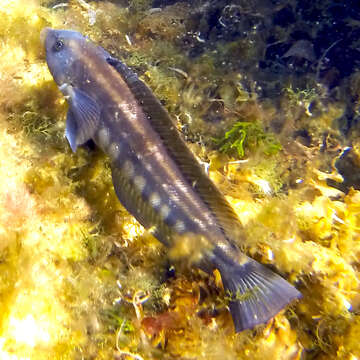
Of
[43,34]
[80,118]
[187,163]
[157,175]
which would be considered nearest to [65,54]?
[43,34]

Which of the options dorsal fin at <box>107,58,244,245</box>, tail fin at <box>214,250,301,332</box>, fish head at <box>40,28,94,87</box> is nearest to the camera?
tail fin at <box>214,250,301,332</box>

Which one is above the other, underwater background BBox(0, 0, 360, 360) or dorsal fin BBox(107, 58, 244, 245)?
dorsal fin BBox(107, 58, 244, 245)

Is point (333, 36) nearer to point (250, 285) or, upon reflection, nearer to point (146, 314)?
point (250, 285)

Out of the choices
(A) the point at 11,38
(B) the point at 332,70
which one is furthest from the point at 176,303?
(B) the point at 332,70

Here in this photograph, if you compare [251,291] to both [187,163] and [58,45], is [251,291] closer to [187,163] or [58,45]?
[187,163]

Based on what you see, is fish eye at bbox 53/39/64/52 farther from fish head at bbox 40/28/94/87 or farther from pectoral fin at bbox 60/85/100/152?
pectoral fin at bbox 60/85/100/152

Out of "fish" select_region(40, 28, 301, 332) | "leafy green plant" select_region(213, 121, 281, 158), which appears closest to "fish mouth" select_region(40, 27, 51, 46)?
"fish" select_region(40, 28, 301, 332)
